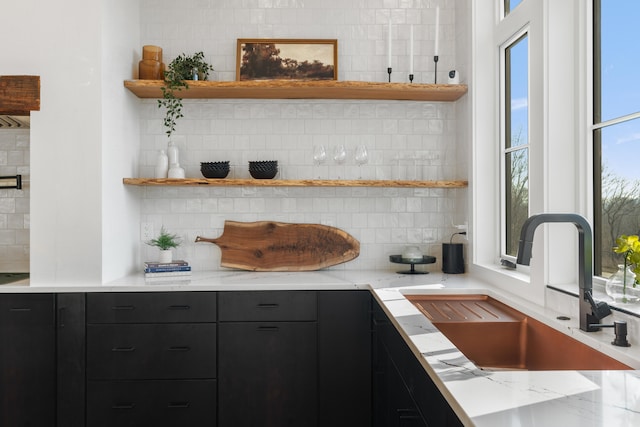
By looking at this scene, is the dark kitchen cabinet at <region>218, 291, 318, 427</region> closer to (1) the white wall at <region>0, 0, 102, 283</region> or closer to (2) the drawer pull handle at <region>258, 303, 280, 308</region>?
(2) the drawer pull handle at <region>258, 303, 280, 308</region>

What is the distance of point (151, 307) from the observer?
110 inches

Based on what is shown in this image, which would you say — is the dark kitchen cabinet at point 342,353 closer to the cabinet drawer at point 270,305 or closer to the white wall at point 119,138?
the cabinet drawer at point 270,305

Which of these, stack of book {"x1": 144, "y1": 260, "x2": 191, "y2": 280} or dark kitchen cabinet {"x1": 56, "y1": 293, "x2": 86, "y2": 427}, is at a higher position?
stack of book {"x1": 144, "y1": 260, "x2": 191, "y2": 280}

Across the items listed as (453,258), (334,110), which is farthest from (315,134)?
(453,258)

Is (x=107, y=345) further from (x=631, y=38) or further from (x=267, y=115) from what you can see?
(x=631, y=38)

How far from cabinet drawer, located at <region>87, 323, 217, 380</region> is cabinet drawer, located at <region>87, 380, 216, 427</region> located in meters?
0.05

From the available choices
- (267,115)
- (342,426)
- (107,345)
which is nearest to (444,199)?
(267,115)

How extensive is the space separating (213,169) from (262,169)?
1.05 ft

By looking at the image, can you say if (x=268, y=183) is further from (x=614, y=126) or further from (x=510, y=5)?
(x=614, y=126)

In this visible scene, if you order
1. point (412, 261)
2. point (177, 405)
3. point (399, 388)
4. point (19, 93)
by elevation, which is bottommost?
Answer: point (177, 405)

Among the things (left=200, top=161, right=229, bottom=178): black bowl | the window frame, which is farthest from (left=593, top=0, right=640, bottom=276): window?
(left=200, top=161, right=229, bottom=178): black bowl

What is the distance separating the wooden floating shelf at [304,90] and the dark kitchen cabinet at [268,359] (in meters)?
1.28

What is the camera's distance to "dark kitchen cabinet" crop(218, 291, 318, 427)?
2828mm

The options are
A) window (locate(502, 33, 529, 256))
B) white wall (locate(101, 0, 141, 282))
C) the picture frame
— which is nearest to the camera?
window (locate(502, 33, 529, 256))
